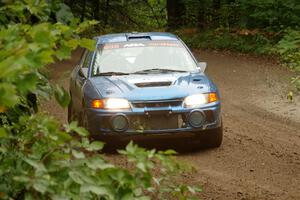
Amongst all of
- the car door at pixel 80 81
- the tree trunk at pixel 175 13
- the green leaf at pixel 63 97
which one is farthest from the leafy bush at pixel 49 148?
the tree trunk at pixel 175 13

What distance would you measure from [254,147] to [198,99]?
4.30 feet

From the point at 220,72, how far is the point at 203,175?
11818mm

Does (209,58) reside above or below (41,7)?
below

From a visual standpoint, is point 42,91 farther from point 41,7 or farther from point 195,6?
point 195,6

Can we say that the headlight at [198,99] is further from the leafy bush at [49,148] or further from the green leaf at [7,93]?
the green leaf at [7,93]

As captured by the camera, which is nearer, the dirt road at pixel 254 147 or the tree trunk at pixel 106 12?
the dirt road at pixel 254 147

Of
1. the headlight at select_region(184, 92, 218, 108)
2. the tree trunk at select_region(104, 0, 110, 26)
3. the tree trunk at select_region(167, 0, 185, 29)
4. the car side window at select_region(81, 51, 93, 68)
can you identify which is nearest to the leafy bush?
the headlight at select_region(184, 92, 218, 108)

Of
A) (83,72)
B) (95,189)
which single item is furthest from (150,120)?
(95,189)

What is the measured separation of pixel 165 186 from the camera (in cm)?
371

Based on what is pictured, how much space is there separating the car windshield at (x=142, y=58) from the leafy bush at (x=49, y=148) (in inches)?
240

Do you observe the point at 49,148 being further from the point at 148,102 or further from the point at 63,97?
the point at 148,102

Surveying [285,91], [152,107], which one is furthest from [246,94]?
[152,107]

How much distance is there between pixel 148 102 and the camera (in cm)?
839

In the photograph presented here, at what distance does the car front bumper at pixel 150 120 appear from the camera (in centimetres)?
840
